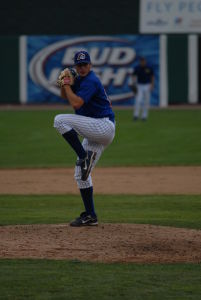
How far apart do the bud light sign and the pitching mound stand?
19.8m

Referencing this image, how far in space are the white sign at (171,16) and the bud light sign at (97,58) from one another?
124 centimetres

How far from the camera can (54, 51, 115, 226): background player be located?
27.3 ft

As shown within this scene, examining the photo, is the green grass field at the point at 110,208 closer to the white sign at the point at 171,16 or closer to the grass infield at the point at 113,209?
the grass infield at the point at 113,209

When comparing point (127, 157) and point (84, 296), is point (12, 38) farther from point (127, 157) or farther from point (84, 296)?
point (84, 296)

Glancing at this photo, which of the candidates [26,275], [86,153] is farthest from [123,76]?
[26,275]

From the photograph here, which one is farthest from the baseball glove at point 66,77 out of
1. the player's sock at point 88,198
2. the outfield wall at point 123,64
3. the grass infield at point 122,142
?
the outfield wall at point 123,64

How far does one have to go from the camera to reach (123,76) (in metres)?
28.5

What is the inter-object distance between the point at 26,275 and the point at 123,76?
22.2m

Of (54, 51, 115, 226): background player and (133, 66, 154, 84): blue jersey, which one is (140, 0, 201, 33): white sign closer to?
(133, 66, 154, 84): blue jersey

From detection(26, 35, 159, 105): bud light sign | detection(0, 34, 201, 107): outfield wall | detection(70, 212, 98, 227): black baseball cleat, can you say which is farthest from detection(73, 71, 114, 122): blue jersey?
detection(26, 35, 159, 105): bud light sign

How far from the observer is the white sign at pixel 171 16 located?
29312mm

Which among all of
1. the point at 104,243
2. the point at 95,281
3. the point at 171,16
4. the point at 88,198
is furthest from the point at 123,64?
the point at 95,281

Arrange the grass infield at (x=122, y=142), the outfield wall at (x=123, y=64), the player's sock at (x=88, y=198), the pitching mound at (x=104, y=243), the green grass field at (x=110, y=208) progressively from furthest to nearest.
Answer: the outfield wall at (x=123, y=64) → the grass infield at (x=122, y=142) → the player's sock at (x=88, y=198) → the pitching mound at (x=104, y=243) → the green grass field at (x=110, y=208)

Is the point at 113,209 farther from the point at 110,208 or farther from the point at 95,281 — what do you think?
the point at 95,281
